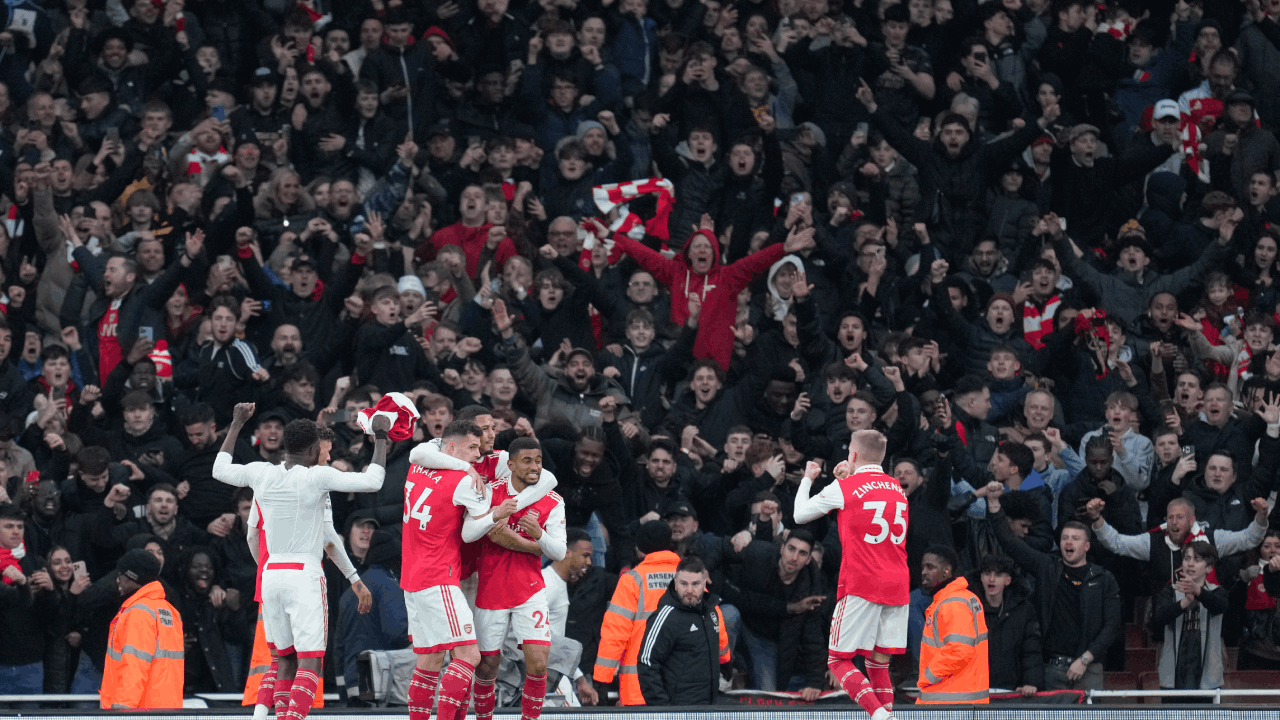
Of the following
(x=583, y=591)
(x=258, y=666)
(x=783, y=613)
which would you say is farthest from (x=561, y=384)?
(x=258, y=666)

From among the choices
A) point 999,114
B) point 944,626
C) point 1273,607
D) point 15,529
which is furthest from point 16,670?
point 999,114

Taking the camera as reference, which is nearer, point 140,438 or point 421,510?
point 421,510

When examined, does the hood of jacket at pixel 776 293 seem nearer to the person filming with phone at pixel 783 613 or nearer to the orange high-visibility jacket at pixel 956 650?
the person filming with phone at pixel 783 613

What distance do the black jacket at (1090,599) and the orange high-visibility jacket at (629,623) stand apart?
2576 mm

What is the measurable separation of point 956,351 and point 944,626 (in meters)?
4.65

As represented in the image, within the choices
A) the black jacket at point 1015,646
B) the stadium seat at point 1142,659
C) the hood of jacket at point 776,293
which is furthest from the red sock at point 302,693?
the hood of jacket at point 776,293

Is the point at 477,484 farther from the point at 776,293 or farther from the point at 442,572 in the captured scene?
the point at 776,293

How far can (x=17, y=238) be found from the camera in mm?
17969

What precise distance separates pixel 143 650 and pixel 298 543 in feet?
7.03

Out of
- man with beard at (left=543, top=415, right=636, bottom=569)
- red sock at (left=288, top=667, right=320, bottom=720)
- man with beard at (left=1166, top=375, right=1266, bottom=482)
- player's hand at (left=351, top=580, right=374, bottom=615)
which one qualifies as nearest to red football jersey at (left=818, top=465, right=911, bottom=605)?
player's hand at (left=351, top=580, right=374, bottom=615)

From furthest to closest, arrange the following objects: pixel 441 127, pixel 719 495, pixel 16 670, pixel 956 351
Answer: pixel 441 127 → pixel 956 351 → pixel 719 495 → pixel 16 670

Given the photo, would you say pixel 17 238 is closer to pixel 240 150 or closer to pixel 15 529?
pixel 240 150

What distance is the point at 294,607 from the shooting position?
1104cm

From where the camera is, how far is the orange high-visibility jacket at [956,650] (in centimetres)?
1273
